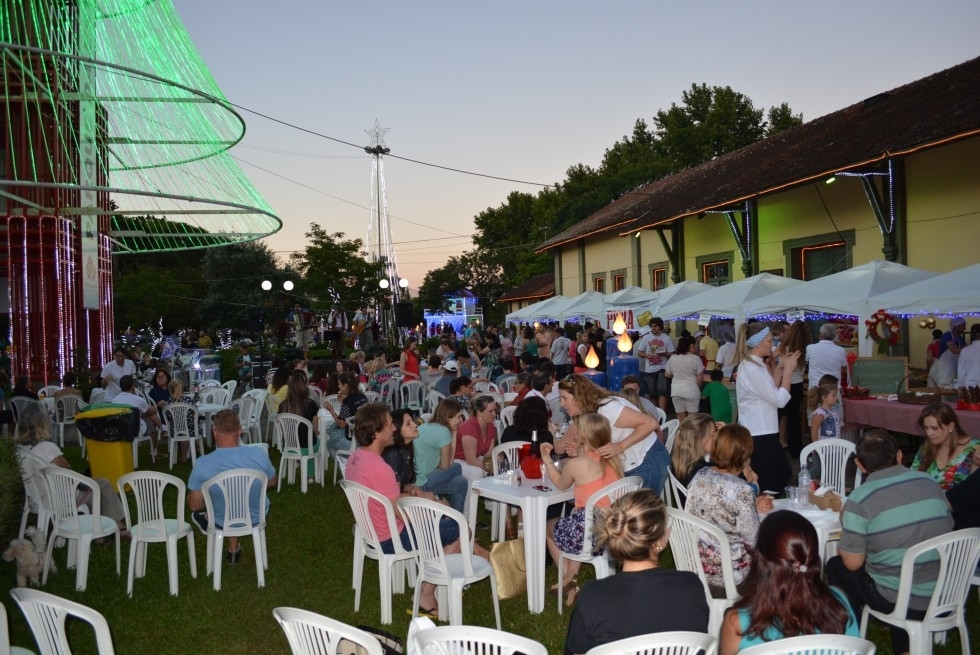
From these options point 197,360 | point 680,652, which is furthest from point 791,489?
point 197,360

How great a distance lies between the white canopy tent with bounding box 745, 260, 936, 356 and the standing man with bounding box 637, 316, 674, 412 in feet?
9.49

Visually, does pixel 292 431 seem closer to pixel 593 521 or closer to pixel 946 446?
pixel 593 521

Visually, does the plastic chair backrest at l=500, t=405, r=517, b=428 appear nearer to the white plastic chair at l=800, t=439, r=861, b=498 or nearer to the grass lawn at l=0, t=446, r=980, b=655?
the grass lawn at l=0, t=446, r=980, b=655

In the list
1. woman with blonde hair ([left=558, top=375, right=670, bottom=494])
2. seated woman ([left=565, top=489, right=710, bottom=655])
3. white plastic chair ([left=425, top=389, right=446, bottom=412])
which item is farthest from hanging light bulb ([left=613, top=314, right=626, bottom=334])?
seated woman ([left=565, top=489, right=710, bottom=655])

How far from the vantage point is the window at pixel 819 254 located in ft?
51.3

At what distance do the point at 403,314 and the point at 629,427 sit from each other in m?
20.6

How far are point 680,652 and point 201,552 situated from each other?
561cm

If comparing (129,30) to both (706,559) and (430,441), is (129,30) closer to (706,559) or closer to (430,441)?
(430,441)

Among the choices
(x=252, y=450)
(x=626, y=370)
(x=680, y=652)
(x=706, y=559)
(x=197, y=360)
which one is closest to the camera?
(x=680, y=652)

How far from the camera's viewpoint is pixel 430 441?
663 centimetres

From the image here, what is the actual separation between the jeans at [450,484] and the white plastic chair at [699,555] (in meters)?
2.39

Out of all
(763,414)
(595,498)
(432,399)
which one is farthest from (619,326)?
(595,498)

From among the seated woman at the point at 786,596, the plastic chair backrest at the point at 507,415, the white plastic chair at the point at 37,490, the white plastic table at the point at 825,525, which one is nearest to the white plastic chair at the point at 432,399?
the plastic chair backrest at the point at 507,415

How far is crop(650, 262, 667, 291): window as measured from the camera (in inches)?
920
